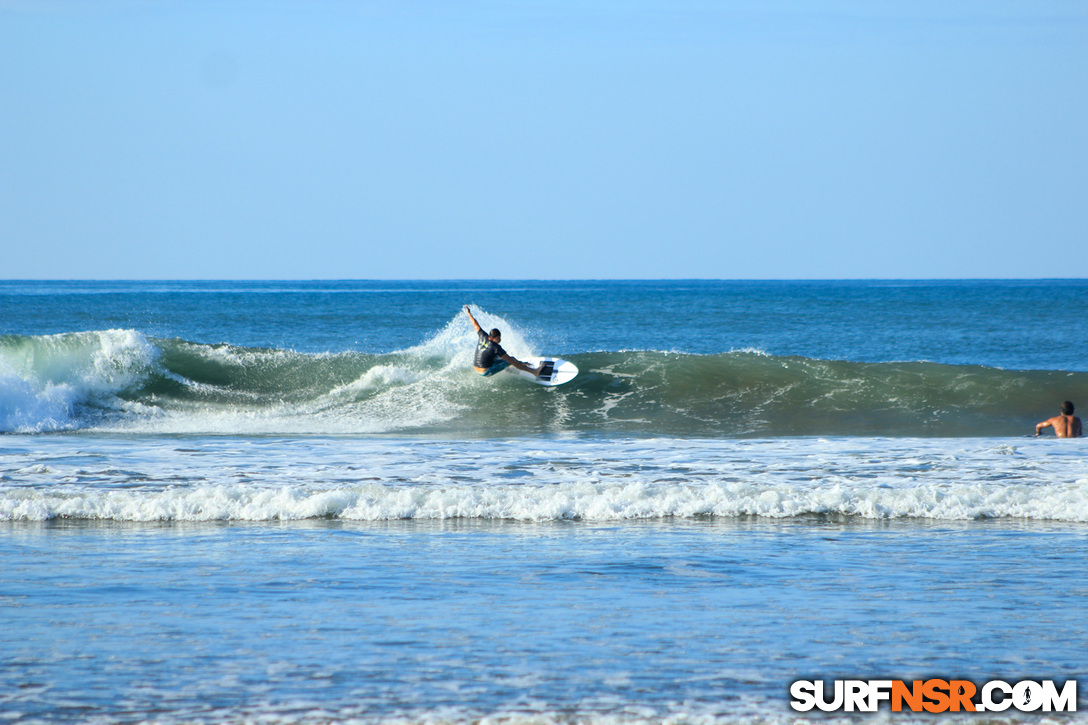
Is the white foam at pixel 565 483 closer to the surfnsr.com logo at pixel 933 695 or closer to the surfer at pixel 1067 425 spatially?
the surfer at pixel 1067 425

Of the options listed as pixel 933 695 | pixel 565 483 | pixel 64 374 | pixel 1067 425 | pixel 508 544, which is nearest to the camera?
pixel 933 695

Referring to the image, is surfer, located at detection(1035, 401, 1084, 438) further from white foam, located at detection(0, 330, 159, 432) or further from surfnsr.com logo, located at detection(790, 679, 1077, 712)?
white foam, located at detection(0, 330, 159, 432)

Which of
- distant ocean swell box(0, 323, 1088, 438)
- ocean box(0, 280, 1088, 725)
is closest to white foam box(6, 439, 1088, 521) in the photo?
ocean box(0, 280, 1088, 725)

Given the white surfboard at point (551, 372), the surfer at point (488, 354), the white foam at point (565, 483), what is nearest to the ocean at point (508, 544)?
the white foam at point (565, 483)

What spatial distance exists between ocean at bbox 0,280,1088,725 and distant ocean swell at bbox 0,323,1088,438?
104 mm

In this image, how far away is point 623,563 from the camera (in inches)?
293

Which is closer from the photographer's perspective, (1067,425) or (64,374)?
(1067,425)

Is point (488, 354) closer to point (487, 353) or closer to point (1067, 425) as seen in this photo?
point (487, 353)

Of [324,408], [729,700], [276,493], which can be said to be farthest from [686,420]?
[729,700]

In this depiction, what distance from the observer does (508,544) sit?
26.8ft

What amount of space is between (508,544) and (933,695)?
4090mm

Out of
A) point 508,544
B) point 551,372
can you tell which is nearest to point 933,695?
point 508,544

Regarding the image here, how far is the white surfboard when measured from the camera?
1981 cm

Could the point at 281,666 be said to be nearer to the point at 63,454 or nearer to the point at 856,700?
the point at 856,700
